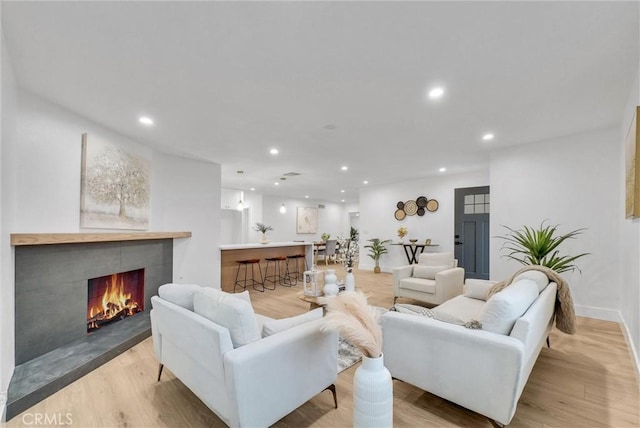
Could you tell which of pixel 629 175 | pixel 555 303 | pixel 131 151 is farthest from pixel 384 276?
pixel 131 151

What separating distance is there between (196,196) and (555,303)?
17.3ft

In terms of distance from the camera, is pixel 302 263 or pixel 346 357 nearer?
pixel 346 357

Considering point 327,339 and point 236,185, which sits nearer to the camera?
point 327,339

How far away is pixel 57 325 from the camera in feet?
8.85

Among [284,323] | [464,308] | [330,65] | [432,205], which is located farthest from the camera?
[432,205]

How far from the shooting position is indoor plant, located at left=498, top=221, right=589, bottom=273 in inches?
133

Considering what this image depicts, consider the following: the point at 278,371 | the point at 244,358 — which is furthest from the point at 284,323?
the point at 244,358

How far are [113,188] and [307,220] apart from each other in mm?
8288

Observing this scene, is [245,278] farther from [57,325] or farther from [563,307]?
[563,307]

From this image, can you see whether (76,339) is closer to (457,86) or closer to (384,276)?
(457,86)

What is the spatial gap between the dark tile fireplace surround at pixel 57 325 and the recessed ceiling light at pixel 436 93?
385 centimetres

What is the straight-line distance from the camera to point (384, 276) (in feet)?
24.1

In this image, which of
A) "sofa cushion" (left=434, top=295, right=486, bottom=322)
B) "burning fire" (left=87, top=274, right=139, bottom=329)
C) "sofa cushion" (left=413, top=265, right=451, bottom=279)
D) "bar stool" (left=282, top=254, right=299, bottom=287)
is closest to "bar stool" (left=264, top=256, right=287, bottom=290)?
"bar stool" (left=282, top=254, right=299, bottom=287)

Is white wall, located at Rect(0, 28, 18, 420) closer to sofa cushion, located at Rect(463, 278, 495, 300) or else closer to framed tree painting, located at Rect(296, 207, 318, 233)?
sofa cushion, located at Rect(463, 278, 495, 300)
